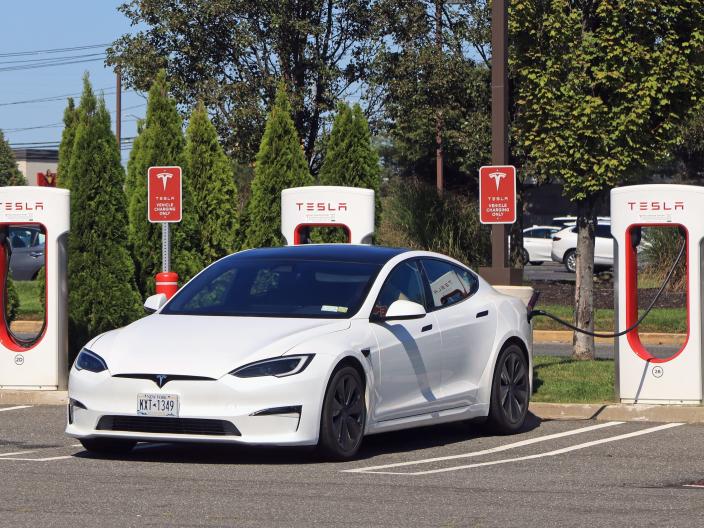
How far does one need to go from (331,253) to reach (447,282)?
1018 mm

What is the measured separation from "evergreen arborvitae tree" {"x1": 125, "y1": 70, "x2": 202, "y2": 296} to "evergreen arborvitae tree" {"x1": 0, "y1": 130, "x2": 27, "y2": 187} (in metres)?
60.2

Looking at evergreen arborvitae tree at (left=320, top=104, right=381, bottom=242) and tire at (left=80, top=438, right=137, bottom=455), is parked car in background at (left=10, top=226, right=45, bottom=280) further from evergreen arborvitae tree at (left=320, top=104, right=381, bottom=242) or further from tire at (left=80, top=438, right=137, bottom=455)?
tire at (left=80, top=438, right=137, bottom=455)

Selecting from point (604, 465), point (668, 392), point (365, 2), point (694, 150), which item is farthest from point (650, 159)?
point (694, 150)

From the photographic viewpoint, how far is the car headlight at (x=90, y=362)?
10.1 metres

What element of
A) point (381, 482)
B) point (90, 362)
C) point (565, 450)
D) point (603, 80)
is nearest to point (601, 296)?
point (603, 80)

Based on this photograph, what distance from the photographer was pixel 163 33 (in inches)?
1423

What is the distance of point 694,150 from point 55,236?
46.9m

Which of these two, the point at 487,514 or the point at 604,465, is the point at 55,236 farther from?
the point at 487,514

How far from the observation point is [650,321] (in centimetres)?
2459

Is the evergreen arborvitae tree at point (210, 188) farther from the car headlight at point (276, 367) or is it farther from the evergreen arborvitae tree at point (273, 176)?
the car headlight at point (276, 367)

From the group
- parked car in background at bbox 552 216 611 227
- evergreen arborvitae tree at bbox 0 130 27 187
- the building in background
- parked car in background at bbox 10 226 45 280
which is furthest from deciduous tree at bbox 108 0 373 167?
the building in background

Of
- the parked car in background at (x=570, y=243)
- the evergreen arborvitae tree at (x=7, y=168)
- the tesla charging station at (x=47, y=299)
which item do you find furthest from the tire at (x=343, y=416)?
the evergreen arborvitae tree at (x=7, y=168)

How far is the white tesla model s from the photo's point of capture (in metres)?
9.77

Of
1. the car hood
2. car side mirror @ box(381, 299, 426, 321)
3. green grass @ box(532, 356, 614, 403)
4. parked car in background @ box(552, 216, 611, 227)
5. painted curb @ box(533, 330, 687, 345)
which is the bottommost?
painted curb @ box(533, 330, 687, 345)
